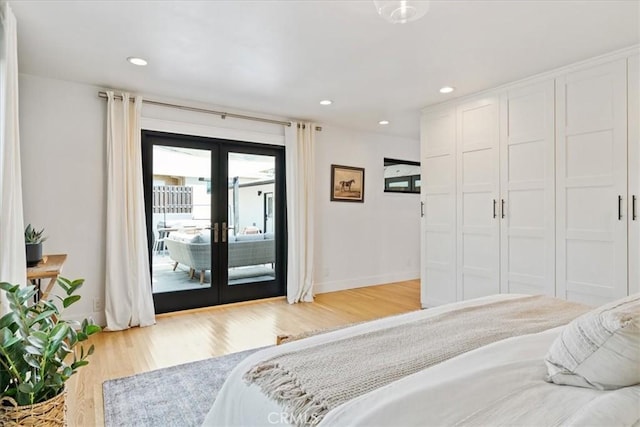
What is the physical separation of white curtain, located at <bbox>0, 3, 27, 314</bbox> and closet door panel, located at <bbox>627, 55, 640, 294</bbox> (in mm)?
4136

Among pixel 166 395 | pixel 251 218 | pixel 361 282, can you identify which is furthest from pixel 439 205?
pixel 166 395

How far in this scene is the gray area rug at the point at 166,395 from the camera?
1979 millimetres

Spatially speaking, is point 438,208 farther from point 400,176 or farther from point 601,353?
point 601,353

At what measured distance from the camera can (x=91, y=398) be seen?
7.23ft

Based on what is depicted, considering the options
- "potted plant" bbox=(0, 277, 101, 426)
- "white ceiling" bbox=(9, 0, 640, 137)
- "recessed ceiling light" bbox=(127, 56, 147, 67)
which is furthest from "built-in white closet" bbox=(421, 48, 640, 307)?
"potted plant" bbox=(0, 277, 101, 426)

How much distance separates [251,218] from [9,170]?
2767mm

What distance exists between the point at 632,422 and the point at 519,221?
2.95 m

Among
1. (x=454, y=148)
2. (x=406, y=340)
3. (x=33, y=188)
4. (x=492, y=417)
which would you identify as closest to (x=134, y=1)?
(x=33, y=188)

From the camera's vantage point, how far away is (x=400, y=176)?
6.12m

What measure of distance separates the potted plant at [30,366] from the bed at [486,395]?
811 mm

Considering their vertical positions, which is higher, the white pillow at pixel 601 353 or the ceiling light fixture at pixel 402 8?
the ceiling light fixture at pixel 402 8

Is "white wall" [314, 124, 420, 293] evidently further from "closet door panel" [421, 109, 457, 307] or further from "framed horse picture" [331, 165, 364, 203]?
"closet door panel" [421, 109, 457, 307]

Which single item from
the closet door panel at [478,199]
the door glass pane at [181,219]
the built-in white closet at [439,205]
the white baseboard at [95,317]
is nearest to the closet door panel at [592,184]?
the closet door panel at [478,199]

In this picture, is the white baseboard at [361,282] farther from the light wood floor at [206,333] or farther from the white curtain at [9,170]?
the white curtain at [9,170]
